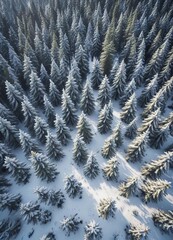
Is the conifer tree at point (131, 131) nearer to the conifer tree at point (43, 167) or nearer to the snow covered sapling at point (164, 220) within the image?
the snow covered sapling at point (164, 220)

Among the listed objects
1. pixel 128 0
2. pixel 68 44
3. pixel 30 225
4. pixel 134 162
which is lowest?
pixel 134 162

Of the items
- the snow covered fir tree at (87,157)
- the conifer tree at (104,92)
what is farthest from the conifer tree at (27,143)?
the conifer tree at (104,92)

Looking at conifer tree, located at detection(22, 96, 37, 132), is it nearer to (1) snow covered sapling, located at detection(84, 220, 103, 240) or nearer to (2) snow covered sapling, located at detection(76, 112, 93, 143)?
(2) snow covered sapling, located at detection(76, 112, 93, 143)

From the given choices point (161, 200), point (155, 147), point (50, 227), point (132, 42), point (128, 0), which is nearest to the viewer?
point (50, 227)

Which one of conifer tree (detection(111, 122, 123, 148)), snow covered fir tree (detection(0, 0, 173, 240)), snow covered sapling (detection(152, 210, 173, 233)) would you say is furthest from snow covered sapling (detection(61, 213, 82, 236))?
conifer tree (detection(111, 122, 123, 148))

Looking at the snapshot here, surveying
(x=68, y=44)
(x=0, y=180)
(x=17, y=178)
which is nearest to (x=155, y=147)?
(x=17, y=178)

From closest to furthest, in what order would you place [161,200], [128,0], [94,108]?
[161,200] < [94,108] < [128,0]

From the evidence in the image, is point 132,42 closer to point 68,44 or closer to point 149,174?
point 68,44

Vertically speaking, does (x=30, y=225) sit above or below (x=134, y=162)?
above
